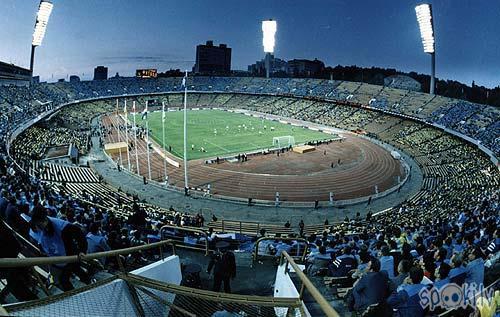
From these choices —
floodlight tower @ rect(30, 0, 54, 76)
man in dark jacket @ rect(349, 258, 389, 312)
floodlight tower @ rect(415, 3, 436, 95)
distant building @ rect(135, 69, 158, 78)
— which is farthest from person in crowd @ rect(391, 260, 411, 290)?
distant building @ rect(135, 69, 158, 78)

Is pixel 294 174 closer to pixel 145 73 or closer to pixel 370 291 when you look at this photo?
pixel 370 291

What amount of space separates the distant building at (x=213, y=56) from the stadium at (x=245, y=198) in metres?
55.7

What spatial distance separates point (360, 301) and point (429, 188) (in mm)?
33179

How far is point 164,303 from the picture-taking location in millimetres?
4660

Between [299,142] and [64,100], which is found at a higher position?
[64,100]

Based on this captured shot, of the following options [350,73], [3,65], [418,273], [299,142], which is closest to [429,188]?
[299,142]

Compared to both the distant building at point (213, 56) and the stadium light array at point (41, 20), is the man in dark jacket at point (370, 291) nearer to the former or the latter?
the stadium light array at point (41, 20)

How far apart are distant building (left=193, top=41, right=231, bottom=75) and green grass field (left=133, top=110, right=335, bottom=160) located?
283 feet

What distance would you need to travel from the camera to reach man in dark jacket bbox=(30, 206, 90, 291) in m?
5.84

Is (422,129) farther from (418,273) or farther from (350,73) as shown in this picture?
(350,73)

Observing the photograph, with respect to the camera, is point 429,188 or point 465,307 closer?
point 465,307

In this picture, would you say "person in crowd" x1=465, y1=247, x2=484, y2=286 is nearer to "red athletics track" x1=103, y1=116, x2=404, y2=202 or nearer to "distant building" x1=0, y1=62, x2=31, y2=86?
"red athletics track" x1=103, y1=116, x2=404, y2=202

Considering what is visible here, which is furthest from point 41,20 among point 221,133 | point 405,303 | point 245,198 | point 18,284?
point 405,303

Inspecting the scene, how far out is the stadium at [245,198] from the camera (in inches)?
207
